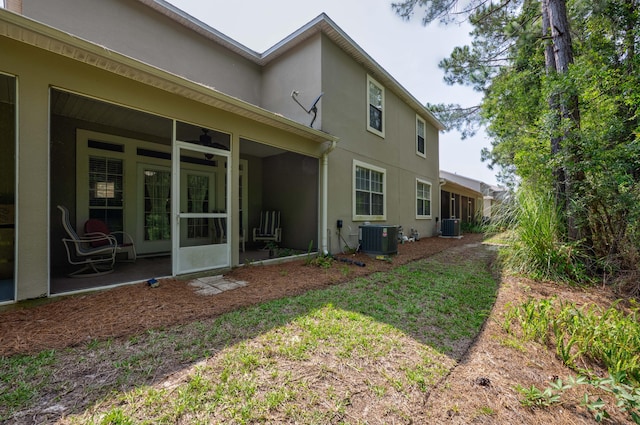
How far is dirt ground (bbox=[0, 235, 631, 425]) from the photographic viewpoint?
177 centimetres

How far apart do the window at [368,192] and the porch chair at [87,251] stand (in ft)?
18.3

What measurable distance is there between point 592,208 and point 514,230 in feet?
3.93

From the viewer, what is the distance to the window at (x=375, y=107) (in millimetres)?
8398

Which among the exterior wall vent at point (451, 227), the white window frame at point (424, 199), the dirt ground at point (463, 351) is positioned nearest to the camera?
the dirt ground at point (463, 351)

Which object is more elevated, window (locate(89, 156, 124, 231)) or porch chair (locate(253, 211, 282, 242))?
window (locate(89, 156, 124, 231))

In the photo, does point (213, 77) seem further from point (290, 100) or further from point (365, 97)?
point (365, 97)

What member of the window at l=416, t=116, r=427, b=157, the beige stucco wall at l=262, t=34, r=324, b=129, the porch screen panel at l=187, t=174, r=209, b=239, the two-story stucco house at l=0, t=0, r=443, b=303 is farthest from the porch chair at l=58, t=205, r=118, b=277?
the window at l=416, t=116, r=427, b=157

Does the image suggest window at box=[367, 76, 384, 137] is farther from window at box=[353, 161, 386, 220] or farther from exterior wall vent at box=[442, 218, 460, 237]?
exterior wall vent at box=[442, 218, 460, 237]

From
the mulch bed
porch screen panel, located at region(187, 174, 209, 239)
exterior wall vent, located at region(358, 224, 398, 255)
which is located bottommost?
the mulch bed

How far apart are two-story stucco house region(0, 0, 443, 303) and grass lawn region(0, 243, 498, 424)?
1771mm

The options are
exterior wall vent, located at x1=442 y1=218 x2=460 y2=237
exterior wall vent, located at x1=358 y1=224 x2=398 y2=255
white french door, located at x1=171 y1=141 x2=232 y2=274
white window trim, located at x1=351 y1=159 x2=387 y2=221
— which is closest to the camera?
white french door, located at x1=171 y1=141 x2=232 y2=274

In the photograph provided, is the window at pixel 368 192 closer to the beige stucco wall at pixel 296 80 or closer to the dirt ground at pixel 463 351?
the beige stucco wall at pixel 296 80

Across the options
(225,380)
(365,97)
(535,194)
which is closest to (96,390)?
(225,380)

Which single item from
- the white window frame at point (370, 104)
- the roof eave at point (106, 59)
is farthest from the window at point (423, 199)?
the roof eave at point (106, 59)
